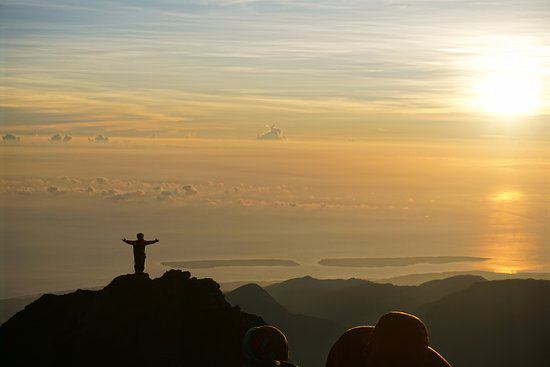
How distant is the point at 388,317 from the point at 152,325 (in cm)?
5449

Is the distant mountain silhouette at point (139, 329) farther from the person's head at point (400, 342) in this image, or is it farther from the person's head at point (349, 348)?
the person's head at point (400, 342)

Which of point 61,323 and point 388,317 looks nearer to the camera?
point 388,317

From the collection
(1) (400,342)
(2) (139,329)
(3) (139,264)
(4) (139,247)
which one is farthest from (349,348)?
(2) (139,329)

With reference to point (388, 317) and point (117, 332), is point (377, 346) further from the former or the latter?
point (117, 332)

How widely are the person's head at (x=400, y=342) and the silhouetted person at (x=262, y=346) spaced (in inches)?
61.1

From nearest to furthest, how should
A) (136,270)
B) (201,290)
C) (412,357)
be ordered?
(412,357) < (136,270) < (201,290)

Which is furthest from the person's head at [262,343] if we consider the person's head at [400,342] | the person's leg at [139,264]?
the person's leg at [139,264]

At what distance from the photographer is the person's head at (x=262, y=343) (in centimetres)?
1238

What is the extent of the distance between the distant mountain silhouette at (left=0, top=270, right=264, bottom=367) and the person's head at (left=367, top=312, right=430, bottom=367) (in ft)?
171

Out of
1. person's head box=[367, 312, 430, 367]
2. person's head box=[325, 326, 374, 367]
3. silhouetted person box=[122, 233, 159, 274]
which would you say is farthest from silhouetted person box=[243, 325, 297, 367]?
silhouetted person box=[122, 233, 159, 274]

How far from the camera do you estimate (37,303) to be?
232ft

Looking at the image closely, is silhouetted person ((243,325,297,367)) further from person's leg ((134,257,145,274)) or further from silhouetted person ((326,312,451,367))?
person's leg ((134,257,145,274))

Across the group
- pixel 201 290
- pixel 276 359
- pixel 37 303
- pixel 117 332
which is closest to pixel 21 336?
pixel 37 303

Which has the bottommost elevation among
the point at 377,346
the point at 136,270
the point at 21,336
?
the point at 21,336
